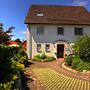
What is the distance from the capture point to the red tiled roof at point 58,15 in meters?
29.8

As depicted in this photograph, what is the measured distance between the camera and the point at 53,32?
29.7 m

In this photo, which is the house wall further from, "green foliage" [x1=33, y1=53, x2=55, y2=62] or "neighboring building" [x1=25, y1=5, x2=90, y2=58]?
"green foliage" [x1=33, y1=53, x2=55, y2=62]

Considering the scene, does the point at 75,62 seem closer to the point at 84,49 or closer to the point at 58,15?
the point at 84,49

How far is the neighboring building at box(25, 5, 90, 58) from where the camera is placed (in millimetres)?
29453

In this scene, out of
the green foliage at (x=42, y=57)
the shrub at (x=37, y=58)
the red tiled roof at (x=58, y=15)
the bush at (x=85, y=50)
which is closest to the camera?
the bush at (x=85, y=50)

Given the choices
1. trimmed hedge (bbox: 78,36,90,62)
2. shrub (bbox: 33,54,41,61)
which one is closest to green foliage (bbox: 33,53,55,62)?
shrub (bbox: 33,54,41,61)

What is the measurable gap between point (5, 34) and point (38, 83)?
7241 mm

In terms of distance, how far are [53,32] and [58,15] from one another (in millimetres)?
3355

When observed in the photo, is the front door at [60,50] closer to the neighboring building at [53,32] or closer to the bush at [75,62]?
the neighboring building at [53,32]

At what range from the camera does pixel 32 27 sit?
29.4 metres

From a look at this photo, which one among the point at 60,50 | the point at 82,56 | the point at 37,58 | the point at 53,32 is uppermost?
the point at 53,32

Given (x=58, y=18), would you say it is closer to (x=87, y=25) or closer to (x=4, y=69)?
(x=87, y=25)

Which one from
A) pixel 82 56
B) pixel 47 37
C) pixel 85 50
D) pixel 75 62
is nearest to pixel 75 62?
pixel 75 62

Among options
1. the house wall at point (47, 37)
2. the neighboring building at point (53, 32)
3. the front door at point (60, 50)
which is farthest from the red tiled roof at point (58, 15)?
the front door at point (60, 50)
